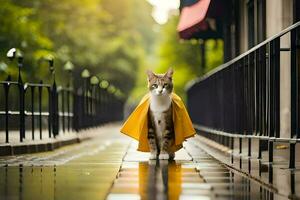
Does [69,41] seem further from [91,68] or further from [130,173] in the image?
[130,173]

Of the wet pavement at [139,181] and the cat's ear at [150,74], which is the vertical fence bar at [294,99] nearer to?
the wet pavement at [139,181]

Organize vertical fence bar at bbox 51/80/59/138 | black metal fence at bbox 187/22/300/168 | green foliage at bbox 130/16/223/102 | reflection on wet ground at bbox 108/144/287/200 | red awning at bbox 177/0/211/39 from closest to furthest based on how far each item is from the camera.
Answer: reflection on wet ground at bbox 108/144/287/200, black metal fence at bbox 187/22/300/168, vertical fence bar at bbox 51/80/59/138, red awning at bbox 177/0/211/39, green foliage at bbox 130/16/223/102

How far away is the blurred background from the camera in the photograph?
40.2 metres

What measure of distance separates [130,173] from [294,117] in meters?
1.93

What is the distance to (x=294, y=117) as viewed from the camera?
9.03 meters

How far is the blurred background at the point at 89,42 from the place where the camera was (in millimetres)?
40156

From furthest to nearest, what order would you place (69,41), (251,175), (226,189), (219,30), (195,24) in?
(69,41) < (219,30) < (195,24) < (251,175) < (226,189)

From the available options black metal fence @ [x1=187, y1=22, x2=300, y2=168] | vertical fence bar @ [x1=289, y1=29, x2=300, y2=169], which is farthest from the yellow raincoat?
vertical fence bar @ [x1=289, y1=29, x2=300, y2=169]

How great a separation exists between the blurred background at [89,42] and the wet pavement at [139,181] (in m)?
17.5

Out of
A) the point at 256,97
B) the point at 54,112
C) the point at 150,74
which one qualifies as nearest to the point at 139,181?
the point at 150,74

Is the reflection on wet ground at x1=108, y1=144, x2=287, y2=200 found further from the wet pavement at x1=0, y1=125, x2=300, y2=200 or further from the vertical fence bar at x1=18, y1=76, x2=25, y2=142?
the vertical fence bar at x1=18, y1=76, x2=25, y2=142

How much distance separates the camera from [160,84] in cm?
1118

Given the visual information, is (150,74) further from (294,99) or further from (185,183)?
(185,183)

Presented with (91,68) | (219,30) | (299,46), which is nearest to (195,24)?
(219,30)
